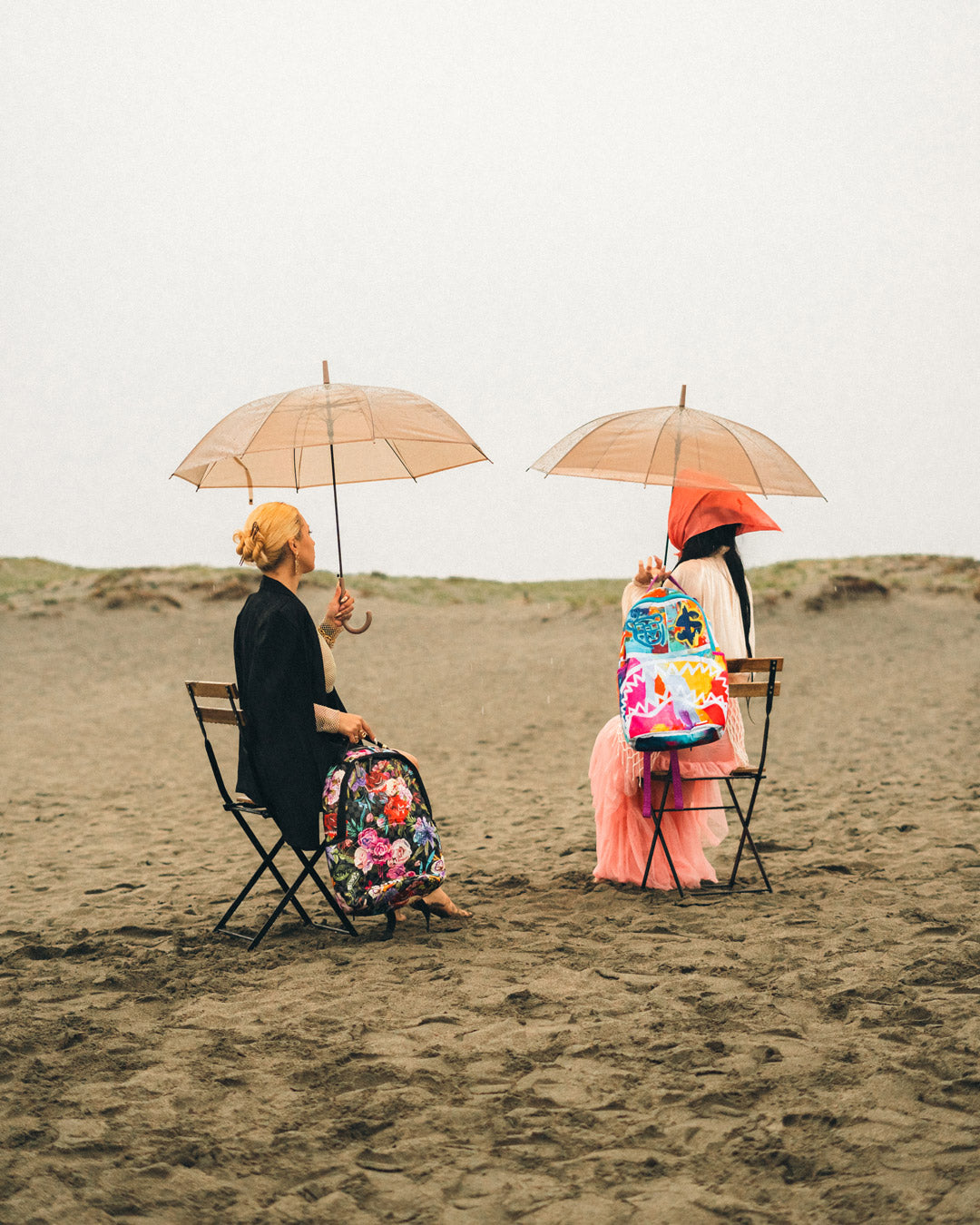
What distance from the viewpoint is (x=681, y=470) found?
485 cm

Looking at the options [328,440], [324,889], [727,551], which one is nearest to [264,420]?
[328,440]

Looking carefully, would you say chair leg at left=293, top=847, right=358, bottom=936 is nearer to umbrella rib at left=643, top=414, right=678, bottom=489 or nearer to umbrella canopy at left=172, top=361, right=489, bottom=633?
umbrella canopy at left=172, top=361, right=489, bottom=633

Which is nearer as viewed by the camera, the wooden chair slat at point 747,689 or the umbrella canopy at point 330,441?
the umbrella canopy at point 330,441

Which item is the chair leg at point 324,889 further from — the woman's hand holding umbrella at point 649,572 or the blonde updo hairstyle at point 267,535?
the woman's hand holding umbrella at point 649,572

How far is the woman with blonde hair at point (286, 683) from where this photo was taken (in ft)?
13.9

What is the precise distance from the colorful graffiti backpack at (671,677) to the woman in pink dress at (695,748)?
0.18 metres

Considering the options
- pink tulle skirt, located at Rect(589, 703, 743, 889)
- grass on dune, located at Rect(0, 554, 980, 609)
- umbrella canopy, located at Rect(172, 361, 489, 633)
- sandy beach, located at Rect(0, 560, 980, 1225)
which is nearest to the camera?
sandy beach, located at Rect(0, 560, 980, 1225)

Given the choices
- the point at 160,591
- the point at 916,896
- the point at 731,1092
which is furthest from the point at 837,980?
the point at 160,591

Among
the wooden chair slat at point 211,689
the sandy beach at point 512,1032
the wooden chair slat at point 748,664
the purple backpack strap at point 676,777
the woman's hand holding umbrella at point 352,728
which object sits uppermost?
the wooden chair slat at point 211,689

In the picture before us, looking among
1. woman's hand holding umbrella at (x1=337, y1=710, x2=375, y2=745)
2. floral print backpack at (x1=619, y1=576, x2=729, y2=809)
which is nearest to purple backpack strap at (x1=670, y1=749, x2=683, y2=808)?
floral print backpack at (x1=619, y1=576, x2=729, y2=809)

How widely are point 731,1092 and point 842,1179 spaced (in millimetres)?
486

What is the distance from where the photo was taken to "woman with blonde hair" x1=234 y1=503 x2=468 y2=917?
422 cm

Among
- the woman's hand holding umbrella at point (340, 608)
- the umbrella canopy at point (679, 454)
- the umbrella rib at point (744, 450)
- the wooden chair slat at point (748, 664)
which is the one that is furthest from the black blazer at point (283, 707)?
the umbrella rib at point (744, 450)

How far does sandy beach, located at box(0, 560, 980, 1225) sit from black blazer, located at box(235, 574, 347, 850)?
26.2 inches
